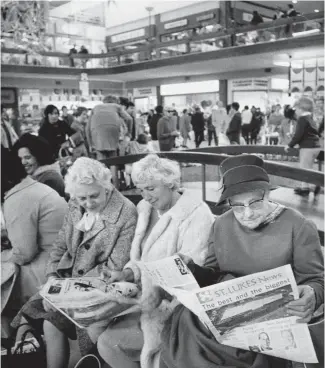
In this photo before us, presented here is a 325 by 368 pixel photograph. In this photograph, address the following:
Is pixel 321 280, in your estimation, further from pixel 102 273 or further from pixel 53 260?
pixel 53 260

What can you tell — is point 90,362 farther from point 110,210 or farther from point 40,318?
point 110,210

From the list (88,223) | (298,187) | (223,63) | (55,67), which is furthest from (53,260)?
(55,67)

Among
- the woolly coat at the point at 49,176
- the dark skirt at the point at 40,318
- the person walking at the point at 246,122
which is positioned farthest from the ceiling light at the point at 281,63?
the dark skirt at the point at 40,318

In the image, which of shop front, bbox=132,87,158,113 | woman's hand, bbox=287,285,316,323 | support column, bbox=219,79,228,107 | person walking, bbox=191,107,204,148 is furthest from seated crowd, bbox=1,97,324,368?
shop front, bbox=132,87,158,113

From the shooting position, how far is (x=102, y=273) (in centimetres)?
243

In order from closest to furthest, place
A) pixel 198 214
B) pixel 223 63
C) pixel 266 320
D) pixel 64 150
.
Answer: pixel 266 320 < pixel 198 214 < pixel 64 150 < pixel 223 63

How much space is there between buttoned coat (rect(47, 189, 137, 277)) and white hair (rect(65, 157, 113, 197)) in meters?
0.11

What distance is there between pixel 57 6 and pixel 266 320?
83.2 feet

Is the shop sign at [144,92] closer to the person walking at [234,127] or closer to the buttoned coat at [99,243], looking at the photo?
the person walking at [234,127]

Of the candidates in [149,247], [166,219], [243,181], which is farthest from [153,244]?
[243,181]

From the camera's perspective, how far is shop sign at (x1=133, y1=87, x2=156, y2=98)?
79.1 ft

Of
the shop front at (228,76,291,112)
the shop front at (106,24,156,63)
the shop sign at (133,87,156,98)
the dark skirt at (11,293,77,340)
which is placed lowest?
the dark skirt at (11,293,77,340)

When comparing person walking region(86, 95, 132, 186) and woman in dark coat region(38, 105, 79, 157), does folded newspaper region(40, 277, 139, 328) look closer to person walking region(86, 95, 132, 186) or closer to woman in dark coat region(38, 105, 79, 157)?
woman in dark coat region(38, 105, 79, 157)

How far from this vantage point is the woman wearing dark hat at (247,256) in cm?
166
